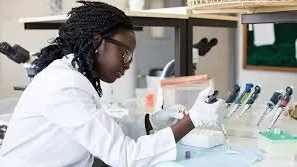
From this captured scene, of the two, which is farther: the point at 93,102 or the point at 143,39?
the point at 143,39

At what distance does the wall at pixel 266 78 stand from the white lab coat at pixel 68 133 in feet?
5.60

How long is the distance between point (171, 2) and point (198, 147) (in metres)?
1.66

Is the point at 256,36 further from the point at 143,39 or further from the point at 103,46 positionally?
the point at 103,46

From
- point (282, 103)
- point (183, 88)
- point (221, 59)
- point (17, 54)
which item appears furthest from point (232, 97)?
point (221, 59)

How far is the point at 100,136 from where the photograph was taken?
1.02 m

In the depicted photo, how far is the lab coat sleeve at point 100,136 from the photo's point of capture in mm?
1023

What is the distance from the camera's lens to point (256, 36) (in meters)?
2.83

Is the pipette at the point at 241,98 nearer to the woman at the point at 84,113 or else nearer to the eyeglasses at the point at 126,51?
the woman at the point at 84,113

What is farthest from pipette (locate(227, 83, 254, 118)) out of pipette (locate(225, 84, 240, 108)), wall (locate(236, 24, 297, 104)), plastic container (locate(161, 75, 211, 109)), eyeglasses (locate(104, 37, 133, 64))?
wall (locate(236, 24, 297, 104))

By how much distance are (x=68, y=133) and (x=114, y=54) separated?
0.86ft

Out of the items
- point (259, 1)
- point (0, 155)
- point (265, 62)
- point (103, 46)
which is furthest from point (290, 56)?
point (0, 155)

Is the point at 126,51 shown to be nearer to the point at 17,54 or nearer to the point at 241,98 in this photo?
the point at 241,98

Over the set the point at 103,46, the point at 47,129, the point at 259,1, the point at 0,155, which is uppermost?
the point at 259,1

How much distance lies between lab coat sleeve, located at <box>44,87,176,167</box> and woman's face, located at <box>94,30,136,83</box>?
0.37 ft
